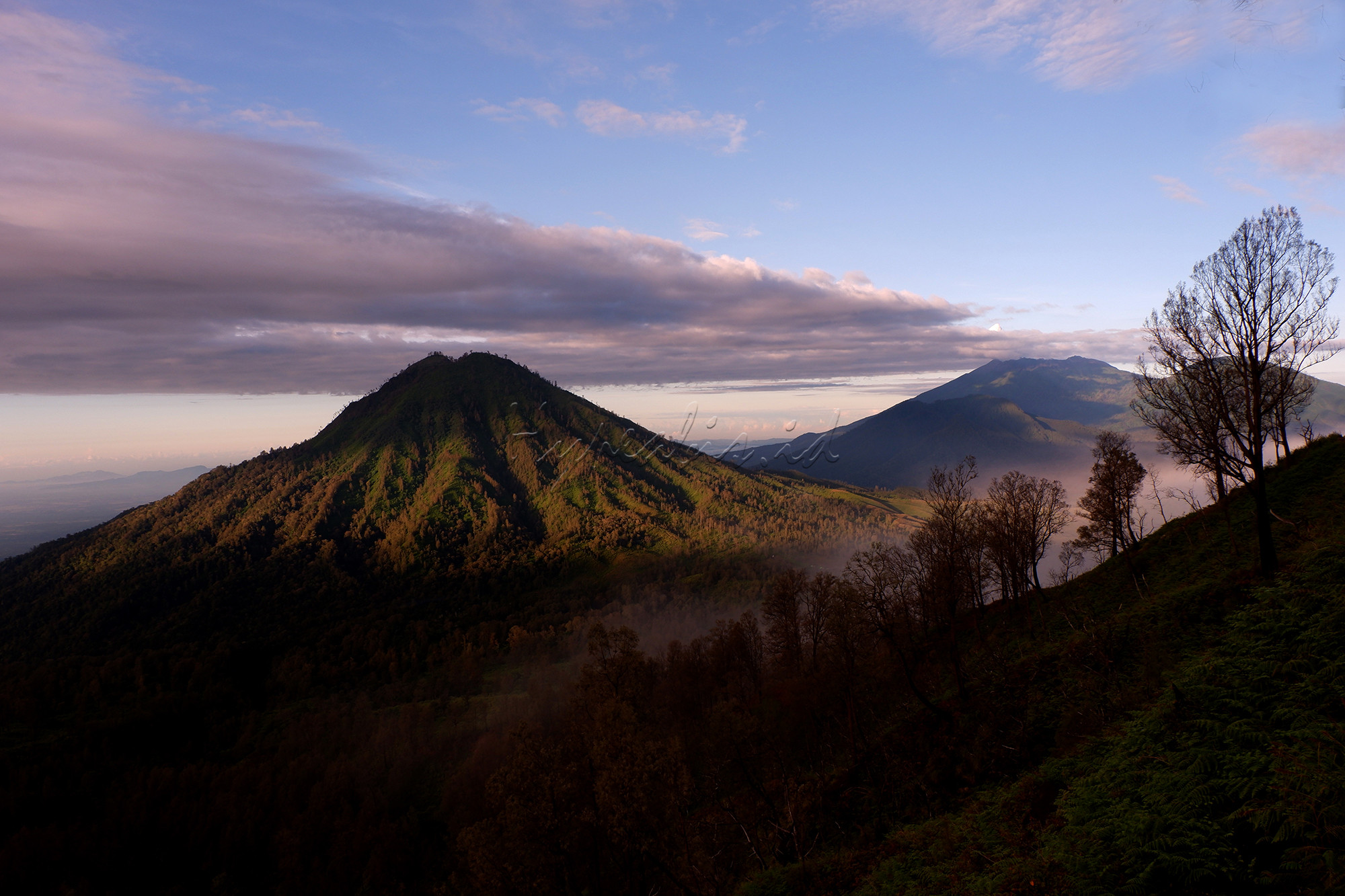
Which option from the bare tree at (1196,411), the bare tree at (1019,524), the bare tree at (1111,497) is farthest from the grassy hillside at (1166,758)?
the bare tree at (1019,524)

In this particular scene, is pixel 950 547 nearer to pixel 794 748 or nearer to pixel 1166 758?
pixel 1166 758

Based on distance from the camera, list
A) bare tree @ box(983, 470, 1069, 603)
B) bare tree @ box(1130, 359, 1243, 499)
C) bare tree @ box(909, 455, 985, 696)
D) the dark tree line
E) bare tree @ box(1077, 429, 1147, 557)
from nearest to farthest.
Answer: bare tree @ box(1130, 359, 1243, 499), the dark tree line, bare tree @ box(909, 455, 985, 696), bare tree @ box(1077, 429, 1147, 557), bare tree @ box(983, 470, 1069, 603)

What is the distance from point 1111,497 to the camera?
44.6 m

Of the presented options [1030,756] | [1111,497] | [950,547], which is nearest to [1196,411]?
[950,547]

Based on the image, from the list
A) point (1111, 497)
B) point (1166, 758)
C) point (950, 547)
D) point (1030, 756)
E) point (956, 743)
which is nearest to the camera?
point (1166, 758)

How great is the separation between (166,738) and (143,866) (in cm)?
5347

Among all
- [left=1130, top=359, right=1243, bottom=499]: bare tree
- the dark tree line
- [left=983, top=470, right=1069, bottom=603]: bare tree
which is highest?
[left=1130, top=359, right=1243, bottom=499]: bare tree

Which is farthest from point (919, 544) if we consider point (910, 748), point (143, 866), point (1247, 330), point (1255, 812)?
point (143, 866)

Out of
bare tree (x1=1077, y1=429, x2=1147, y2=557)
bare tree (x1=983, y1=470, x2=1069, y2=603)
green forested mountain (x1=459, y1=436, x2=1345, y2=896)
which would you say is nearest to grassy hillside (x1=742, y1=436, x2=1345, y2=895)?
green forested mountain (x1=459, y1=436, x2=1345, y2=896)

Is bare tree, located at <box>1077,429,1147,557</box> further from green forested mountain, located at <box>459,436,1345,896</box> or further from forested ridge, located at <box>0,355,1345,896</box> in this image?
green forested mountain, located at <box>459,436,1345,896</box>

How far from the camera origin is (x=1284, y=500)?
33062 mm

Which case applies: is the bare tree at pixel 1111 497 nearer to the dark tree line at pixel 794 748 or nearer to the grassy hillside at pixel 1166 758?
the dark tree line at pixel 794 748

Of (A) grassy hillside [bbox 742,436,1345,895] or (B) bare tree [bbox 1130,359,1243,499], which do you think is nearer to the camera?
(A) grassy hillside [bbox 742,436,1345,895]

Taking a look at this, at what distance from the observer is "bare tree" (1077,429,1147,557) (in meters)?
44.0
